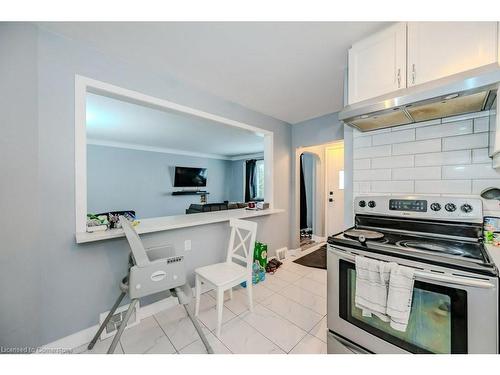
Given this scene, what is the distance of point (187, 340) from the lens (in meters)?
1.54

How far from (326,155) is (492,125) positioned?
128 inches

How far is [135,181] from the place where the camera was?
17.9ft

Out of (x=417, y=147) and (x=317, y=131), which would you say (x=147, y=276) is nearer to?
(x=417, y=147)

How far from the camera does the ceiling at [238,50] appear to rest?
133cm

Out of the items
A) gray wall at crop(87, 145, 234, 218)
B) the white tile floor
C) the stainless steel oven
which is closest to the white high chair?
the white tile floor

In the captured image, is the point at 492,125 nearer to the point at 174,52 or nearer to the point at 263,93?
the point at 263,93

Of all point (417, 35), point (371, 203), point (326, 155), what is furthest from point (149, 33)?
point (326, 155)

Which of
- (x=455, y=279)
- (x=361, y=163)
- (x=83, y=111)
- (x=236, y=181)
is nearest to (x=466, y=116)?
(x=361, y=163)

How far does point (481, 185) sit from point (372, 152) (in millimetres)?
649

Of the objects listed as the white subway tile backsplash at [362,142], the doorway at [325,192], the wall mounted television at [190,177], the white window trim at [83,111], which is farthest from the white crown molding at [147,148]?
the white subway tile backsplash at [362,142]

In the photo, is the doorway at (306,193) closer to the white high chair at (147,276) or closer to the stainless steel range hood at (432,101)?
the stainless steel range hood at (432,101)

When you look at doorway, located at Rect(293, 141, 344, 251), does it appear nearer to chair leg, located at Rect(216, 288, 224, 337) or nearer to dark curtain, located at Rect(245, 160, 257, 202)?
chair leg, located at Rect(216, 288, 224, 337)

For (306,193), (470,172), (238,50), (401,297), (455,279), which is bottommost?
(401,297)

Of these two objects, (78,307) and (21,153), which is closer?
(21,153)
